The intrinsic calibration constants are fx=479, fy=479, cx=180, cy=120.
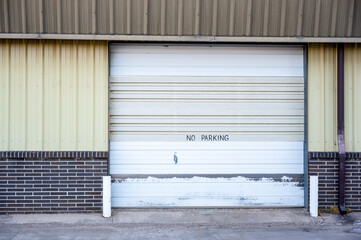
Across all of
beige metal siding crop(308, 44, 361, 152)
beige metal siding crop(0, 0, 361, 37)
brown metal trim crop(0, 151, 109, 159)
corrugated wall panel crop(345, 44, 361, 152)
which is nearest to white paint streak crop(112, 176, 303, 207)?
brown metal trim crop(0, 151, 109, 159)

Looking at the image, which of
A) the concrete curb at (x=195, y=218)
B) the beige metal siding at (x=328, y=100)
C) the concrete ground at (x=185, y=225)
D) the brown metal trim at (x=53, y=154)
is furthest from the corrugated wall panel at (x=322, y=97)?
the brown metal trim at (x=53, y=154)

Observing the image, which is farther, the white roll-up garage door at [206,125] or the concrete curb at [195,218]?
the white roll-up garage door at [206,125]

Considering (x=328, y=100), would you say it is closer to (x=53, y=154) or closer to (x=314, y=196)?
(x=314, y=196)

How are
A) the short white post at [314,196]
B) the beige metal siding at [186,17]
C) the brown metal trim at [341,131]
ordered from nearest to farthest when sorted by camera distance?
the beige metal siding at [186,17] < the short white post at [314,196] < the brown metal trim at [341,131]

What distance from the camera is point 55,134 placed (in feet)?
29.5

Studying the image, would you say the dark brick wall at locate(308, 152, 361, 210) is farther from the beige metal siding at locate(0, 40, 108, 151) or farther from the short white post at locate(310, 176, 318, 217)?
the beige metal siding at locate(0, 40, 108, 151)

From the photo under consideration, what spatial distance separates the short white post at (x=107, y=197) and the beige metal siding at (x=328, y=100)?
3883 millimetres

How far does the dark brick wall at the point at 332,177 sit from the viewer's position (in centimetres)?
920

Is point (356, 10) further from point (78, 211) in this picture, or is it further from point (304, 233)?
point (78, 211)

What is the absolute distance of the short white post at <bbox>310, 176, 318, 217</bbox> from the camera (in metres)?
8.77

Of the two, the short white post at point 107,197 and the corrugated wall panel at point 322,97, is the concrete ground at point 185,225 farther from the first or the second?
the corrugated wall panel at point 322,97

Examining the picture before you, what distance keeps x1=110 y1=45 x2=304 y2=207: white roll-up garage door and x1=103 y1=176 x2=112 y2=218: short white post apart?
0.48 meters

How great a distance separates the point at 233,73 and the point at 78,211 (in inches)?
157

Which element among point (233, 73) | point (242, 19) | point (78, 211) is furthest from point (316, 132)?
point (78, 211)
